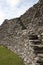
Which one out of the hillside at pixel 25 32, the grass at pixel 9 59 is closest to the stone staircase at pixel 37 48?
the hillside at pixel 25 32

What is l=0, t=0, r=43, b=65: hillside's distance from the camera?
98.9ft

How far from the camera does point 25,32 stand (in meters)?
36.3

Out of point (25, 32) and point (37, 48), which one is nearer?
point (37, 48)

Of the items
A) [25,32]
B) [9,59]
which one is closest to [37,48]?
[9,59]

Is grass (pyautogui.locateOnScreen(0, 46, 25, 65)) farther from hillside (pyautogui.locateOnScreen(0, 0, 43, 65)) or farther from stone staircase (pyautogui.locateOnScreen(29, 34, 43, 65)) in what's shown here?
stone staircase (pyautogui.locateOnScreen(29, 34, 43, 65))

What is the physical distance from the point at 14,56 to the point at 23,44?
2061 millimetres

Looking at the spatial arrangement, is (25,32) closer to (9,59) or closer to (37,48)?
(9,59)

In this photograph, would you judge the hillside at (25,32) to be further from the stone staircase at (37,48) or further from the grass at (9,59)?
the grass at (9,59)

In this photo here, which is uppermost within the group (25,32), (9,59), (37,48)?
(25,32)

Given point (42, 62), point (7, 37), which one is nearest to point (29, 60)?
point (42, 62)

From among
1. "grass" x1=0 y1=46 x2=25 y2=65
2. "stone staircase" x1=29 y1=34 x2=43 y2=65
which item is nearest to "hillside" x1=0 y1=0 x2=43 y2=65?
"stone staircase" x1=29 y1=34 x2=43 y2=65

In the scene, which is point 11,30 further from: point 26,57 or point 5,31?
point 26,57

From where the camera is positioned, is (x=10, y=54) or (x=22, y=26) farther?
(x=22, y=26)

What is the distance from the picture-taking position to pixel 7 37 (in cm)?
4491
